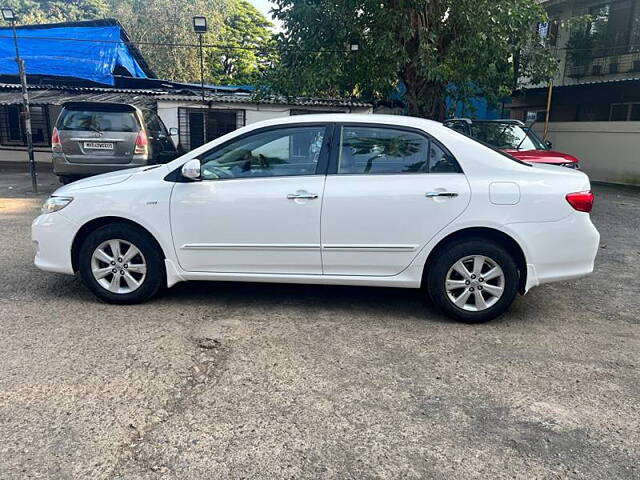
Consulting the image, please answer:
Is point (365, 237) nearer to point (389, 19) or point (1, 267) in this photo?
point (1, 267)

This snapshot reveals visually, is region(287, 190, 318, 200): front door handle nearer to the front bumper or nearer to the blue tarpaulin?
the front bumper

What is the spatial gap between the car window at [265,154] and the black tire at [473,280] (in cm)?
136

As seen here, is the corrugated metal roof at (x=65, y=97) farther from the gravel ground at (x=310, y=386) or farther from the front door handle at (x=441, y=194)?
the front door handle at (x=441, y=194)

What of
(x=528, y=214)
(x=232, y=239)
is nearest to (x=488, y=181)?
(x=528, y=214)

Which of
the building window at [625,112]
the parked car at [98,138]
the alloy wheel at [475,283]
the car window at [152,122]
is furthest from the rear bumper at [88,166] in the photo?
the building window at [625,112]

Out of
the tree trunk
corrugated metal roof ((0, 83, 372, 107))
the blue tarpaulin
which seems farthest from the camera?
the blue tarpaulin

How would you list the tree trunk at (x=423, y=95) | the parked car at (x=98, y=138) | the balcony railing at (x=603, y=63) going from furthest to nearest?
the balcony railing at (x=603, y=63), the tree trunk at (x=423, y=95), the parked car at (x=98, y=138)

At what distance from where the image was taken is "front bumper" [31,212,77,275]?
15.1ft

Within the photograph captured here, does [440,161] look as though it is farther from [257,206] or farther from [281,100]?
[281,100]

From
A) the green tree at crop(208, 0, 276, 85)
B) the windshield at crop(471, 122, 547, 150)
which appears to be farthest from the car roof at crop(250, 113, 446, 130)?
the green tree at crop(208, 0, 276, 85)

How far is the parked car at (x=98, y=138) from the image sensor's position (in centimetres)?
886

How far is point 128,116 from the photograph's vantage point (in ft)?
29.2

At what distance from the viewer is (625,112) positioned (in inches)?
687

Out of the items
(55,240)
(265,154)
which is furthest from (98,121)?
(265,154)
